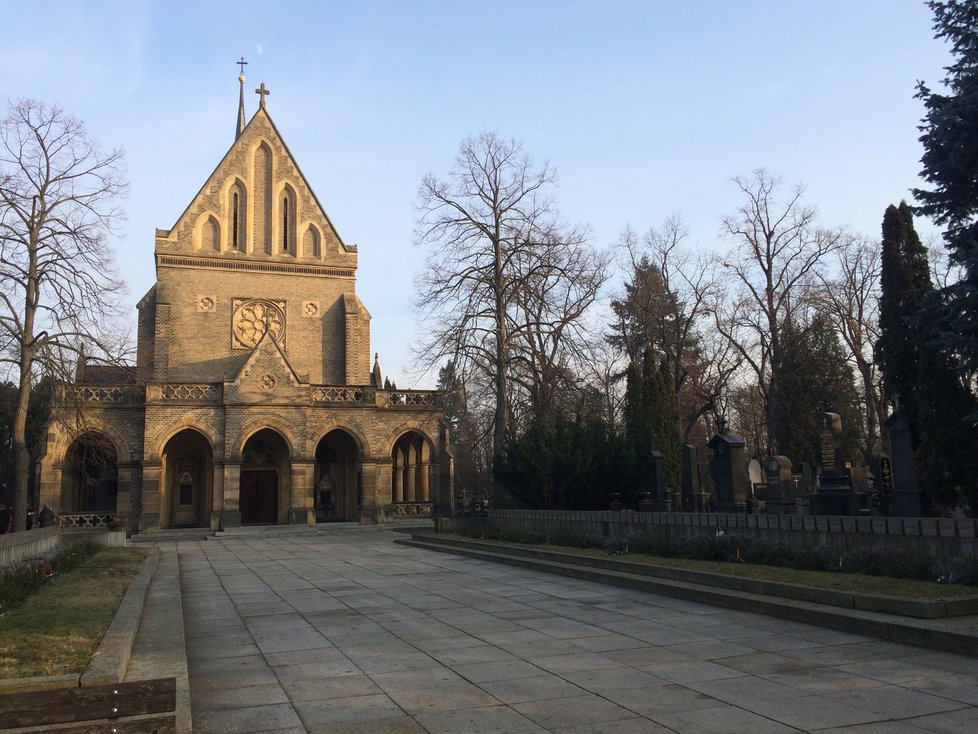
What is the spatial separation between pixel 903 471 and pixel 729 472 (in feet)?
13.7

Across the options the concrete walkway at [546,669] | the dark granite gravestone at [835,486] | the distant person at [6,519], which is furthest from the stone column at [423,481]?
the concrete walkway at [546,669]

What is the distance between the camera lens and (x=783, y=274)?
37.7 m

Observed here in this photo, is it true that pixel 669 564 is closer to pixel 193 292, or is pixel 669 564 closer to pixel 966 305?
pixel 966 305

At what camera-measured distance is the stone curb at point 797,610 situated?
7383 millimetres

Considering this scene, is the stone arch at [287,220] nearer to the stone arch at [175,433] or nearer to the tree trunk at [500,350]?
the stone arch at [175,433]

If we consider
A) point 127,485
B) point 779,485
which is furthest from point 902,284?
point 127,485

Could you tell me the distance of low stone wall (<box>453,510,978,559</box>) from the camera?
33.7 ft

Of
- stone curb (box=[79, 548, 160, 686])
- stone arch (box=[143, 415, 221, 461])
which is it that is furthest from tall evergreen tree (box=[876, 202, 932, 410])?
stone arch (box=[143, 415, 221, 461])

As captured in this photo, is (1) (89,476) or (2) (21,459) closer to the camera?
(2) (21,459)

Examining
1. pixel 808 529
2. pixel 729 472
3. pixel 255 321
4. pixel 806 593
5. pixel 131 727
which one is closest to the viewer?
pixel 131 727

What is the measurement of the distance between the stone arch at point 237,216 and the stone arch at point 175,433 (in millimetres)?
10202

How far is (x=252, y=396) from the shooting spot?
35.1m

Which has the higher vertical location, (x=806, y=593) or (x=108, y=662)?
(x=108, y=662)

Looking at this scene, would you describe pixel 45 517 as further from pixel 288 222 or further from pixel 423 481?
pixel 288 222
